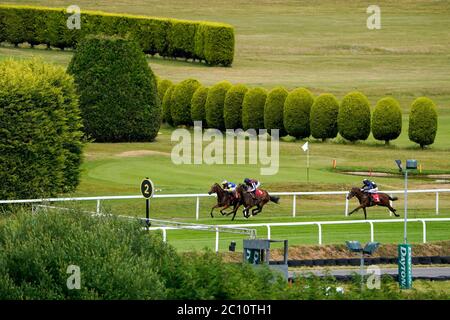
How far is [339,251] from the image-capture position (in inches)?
1565

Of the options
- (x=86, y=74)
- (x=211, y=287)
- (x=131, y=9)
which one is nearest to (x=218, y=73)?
(x=131, y=9)

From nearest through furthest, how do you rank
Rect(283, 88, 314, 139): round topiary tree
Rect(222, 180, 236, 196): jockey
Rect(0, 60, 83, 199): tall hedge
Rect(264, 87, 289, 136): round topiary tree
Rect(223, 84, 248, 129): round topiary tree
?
Rect(222, 180, 236, 196): jockey, Rect(0, 60, 83, 199): tall hedge, Rect(283, 88, 314, 139): round topiary tree, Rect(264, 87, 289, 136): round topiary tree, Rect(223, 84, 248, 129): round topiary tree

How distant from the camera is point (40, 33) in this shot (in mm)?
90812

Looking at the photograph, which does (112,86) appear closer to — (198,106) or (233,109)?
(233,109)

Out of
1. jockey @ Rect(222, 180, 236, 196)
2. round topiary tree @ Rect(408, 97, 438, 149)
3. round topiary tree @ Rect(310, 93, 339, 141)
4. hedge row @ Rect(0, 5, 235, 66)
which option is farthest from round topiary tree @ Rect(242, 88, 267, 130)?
jockey @ Rect(222, 180, 236, 196)

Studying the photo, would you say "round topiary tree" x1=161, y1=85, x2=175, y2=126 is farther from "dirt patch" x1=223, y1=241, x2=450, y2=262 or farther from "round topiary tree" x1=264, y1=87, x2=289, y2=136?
"dirt patch" x1=223, y1=241, x2=450, y2=262

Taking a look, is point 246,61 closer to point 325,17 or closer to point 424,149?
point 325,17

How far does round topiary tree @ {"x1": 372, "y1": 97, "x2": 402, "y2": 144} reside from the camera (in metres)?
65.4

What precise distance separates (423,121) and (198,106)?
9787mm

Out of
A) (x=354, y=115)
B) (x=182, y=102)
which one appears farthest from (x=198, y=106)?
(x=354, y=115)

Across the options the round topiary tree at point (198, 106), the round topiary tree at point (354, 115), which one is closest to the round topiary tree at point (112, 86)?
the round topiary tree at point (354, 115)

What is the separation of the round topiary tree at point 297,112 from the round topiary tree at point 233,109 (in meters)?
2.72

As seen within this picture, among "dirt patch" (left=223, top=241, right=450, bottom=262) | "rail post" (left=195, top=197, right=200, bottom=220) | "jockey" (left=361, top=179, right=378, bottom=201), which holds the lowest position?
"dirt patch" (left=223, top=241, right=450, bottom=262)

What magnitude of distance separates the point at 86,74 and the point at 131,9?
153 ft
